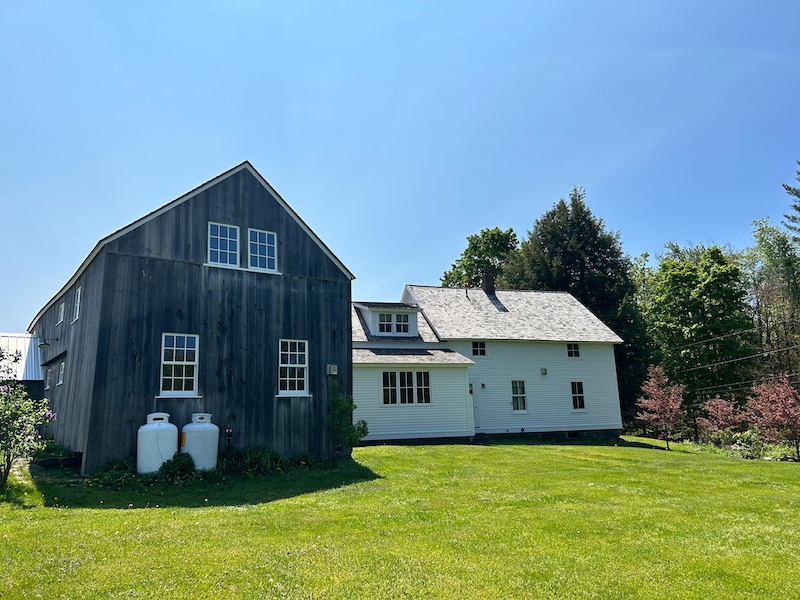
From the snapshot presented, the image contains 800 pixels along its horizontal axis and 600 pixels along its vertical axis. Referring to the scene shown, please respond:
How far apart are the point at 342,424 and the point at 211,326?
434 centimetres

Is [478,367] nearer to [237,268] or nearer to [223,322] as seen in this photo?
[237,268]

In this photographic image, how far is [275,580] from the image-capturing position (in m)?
5.08

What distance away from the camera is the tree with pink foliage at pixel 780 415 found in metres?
18.0

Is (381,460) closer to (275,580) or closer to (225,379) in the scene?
(225,379)

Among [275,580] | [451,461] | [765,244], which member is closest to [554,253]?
[765,244]

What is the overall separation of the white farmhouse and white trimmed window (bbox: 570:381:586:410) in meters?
0.05

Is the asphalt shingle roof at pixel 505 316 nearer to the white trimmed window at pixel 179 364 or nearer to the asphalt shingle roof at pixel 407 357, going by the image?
the asphalt shingle roof at pixel 407 357

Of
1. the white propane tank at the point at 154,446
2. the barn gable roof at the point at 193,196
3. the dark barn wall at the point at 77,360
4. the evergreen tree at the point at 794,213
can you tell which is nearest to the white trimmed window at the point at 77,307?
the dark barn wall at the point at 77,360

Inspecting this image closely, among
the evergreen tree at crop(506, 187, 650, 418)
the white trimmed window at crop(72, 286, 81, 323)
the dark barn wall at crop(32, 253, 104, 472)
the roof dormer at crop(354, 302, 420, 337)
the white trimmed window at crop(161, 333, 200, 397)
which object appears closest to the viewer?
the dark barn wall at crop(32, 253, 104, 472)

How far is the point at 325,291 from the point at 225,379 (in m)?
3.77

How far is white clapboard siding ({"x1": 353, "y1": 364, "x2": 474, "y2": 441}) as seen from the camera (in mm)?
20531

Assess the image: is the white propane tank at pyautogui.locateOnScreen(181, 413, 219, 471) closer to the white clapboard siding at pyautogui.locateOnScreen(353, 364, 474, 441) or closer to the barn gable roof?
the barn gable roof

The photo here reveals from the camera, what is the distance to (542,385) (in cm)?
2527

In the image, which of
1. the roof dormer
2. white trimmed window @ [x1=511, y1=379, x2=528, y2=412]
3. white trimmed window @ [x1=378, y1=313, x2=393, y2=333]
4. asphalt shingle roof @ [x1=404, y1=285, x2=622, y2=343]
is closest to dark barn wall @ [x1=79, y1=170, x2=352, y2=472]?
the roof dormer
